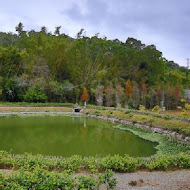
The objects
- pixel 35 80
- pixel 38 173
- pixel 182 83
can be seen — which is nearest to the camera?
pixel 38 173

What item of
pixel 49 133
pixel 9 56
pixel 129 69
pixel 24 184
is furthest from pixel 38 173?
pixel 129 69

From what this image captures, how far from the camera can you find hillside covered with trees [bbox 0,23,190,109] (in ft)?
117

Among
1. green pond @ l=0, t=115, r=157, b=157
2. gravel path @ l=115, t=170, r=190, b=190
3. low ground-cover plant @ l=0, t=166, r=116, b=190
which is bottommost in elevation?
green pond @ l=0, t=115, r=157, b=157

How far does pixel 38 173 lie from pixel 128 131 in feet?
44.7

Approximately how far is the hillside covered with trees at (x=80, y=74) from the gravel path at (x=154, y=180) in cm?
2817

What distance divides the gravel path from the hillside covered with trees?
28.2 meters

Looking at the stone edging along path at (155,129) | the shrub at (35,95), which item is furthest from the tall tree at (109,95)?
the stone edging along path at (155,129)

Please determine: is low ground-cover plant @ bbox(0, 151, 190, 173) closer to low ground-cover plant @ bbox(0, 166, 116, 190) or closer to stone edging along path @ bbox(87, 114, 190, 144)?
low ground-cover plant @ bbox(0, 166, 116, 190)

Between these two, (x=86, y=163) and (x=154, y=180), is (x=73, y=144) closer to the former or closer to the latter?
(x=86, y=163)

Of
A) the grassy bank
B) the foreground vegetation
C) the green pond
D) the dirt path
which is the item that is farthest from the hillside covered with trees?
the dirt path

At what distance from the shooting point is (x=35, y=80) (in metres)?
35.3

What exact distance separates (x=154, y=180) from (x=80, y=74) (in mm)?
33015

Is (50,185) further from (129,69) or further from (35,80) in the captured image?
(129,69)

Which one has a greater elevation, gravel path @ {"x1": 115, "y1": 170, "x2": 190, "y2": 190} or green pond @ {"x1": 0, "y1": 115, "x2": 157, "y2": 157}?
gravel path @ {"x1": 115, "y1": 170, "x2": 190, "y2": 190}
